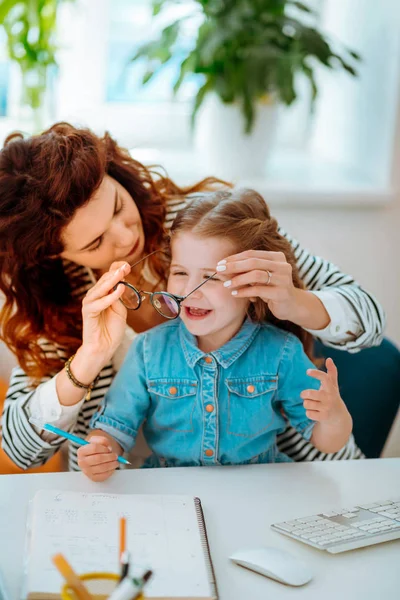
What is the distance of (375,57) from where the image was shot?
2.61 meters

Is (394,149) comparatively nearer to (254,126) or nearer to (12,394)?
(254,126)

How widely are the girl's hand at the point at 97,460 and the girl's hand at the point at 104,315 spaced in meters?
0.18

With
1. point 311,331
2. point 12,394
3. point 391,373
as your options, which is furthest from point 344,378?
point 12,394

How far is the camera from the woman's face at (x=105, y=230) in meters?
1.43

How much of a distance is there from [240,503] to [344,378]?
679 mm

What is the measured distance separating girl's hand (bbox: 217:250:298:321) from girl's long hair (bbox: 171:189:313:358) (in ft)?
0.25

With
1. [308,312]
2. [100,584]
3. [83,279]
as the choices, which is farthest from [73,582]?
[83,279]

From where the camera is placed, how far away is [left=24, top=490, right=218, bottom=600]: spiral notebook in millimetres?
946

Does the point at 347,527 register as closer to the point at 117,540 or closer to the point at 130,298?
the point at 117,540

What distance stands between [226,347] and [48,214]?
0.40 m

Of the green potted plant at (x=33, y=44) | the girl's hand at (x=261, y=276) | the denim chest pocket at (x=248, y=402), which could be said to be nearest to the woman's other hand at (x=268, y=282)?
the girl's hand at (x=261, y=276)

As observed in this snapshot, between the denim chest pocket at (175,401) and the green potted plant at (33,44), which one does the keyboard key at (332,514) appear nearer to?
the denim chest pocket at (175,401)

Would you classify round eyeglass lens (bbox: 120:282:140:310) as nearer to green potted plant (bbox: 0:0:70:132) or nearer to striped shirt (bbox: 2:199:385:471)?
striped shirt (bbox: 2:199:385:471)

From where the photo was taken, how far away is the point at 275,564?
1004 mm
